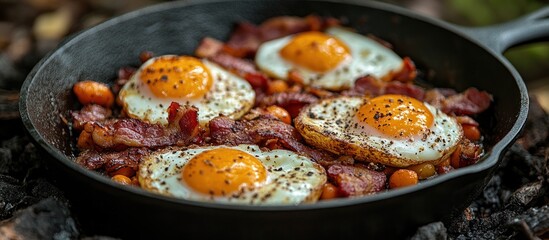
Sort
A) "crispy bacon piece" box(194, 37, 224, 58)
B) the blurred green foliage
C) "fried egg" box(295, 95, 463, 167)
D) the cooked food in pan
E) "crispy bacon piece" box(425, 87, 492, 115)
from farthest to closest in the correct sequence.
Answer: the blurred green foliage → "crispy bacon piece" box(194, 37, 224, 58) → "crispy bacon piece" box(425, 87, 492, 115) → "fried egg" box(295, 95, 463, 167) → the cooked food in pan

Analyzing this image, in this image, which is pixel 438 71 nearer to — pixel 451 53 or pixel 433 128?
pixel 451 53

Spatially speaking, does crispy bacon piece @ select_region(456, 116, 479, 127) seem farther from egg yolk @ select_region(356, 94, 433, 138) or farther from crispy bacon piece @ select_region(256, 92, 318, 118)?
crispy bacon piece @ select_region(256, 92, 318, 118)

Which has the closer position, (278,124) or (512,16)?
(278,124)

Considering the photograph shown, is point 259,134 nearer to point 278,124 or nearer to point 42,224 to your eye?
point 278,124

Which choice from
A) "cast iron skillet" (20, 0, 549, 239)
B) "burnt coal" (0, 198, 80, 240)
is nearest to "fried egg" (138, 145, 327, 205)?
"cast iron skillet" (20, 0, 549, 239)

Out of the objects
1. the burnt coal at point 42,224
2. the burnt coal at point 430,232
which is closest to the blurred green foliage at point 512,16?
the burnt coal at point 430,232

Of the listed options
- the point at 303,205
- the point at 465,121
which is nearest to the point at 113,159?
the point at 303,205
